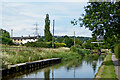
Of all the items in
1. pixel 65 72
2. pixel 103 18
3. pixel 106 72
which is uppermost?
pixel 103 18

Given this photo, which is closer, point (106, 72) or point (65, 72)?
point (106, 72)

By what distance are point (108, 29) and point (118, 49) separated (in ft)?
27.6

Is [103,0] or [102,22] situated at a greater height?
[103,0]

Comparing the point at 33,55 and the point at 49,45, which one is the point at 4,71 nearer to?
the point at 33,55

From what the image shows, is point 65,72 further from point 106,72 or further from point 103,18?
point 103,18

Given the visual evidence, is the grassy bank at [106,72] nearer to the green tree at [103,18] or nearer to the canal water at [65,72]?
the canal water at [65,72]

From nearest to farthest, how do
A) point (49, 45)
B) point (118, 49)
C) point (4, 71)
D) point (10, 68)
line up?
point (4, 71)
point (10, 68)
point (118, 49)
point (49, 45)

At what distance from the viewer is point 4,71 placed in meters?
12.4

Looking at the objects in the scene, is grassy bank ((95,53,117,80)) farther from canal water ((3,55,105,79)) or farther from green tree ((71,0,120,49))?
green tree ((71,0,120,49))

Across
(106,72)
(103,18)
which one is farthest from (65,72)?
(103,18)

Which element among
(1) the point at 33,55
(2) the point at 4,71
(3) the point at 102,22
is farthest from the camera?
(1) the point at 33,55

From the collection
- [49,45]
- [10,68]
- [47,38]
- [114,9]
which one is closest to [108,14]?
[114,9]

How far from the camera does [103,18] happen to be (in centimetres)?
1636

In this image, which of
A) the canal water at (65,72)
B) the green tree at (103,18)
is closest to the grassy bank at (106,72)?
the canal water at (65,72)
